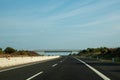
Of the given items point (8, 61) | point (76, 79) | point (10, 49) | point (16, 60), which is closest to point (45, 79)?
point (76, 79)

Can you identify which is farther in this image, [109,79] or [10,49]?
[10,49]

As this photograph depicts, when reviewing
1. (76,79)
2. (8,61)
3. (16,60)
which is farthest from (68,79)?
(16,60)

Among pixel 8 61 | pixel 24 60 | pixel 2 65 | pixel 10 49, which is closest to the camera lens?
pixel 2 65

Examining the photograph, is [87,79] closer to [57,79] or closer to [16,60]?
[57,79]

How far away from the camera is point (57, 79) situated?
13.8m

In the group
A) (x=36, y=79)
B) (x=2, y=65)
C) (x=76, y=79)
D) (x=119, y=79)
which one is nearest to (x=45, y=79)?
(x=36, y=79)

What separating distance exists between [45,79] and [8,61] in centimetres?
1760

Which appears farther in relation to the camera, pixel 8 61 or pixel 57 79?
pixel 8 61

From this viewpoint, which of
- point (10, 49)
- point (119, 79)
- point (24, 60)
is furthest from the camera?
point (10, 49)

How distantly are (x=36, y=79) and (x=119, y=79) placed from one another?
4.18 m

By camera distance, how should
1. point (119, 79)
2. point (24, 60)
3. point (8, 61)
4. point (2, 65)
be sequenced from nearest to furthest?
point (119, 79), point (2, 65), point (8, 61), point (24, 60)

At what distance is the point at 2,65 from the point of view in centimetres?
2791

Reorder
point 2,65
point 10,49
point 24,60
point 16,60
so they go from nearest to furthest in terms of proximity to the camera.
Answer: point 2,65 < point 16,60 < point 24,60 < point 10,49

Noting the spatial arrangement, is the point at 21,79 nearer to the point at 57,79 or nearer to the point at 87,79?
the point at 57,79
